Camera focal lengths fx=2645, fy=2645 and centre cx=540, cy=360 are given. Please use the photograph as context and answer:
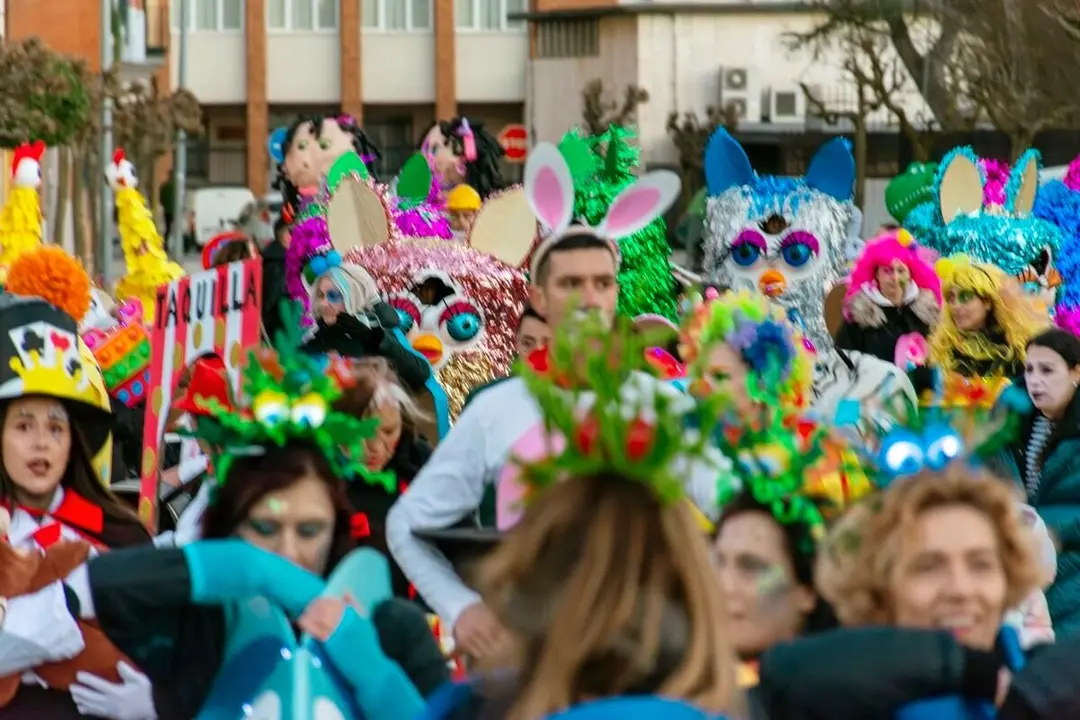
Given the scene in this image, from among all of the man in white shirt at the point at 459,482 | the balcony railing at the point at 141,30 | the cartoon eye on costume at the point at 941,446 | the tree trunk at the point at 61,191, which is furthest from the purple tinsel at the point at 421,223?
the balcony railing at the point at 141,30

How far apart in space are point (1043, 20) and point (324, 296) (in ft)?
69.4

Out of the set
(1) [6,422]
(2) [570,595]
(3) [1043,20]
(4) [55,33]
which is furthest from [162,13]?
(2) [570,595]

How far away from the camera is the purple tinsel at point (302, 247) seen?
1142 cm

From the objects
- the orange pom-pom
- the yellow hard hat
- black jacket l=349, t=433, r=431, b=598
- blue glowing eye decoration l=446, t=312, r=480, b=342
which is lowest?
black jacket l=349, t=433, r=431, b=598

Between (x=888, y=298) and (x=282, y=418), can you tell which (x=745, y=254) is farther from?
(x=282, y=418)

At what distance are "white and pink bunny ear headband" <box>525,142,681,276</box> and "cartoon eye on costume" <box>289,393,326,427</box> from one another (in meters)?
2.74

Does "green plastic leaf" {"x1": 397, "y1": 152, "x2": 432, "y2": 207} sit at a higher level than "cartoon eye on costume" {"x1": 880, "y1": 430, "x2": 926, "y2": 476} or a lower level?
higher

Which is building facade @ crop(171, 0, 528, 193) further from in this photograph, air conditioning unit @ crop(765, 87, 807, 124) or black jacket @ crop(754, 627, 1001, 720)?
black jacket @ crop(754, 627, 1001, 720)

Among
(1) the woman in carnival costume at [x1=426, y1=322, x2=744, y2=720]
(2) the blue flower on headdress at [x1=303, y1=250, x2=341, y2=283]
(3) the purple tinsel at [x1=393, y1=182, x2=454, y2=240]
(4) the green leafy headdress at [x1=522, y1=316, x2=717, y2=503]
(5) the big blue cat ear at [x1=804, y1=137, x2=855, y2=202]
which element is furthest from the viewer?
(3) the purple tinsel at [x1=393, y1=182, x2=454, y2=240]

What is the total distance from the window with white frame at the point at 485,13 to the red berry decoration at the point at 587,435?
56339 mm

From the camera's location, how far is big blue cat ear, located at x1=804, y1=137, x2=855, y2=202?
11.3 meters

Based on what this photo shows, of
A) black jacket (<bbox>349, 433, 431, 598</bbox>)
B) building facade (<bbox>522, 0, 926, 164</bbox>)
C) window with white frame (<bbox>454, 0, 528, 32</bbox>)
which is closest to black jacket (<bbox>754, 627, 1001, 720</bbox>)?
black jacket (<bbox>349, 433, 431, 598</bbox>)

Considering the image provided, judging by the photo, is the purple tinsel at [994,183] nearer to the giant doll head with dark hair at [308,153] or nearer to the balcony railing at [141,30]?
the giant doll head with dark hair at [308,153]

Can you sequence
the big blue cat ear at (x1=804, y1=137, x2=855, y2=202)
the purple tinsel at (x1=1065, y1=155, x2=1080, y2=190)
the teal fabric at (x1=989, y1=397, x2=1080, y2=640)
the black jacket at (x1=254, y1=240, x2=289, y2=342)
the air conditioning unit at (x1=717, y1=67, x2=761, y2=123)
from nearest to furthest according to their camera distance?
the teal fabric at (x1=989, y1=397, x2=1080, y2=640), the big blue cat ear at (x1=804, y1=137, x2=855, y2=202), the black jacket at (x1=254, y1=240, x2=289, y2=342), the purple tinsel at (x1=1065, y1=155, x2=1080, y2=190), the air conditioning unit at (x1=717, y1=67, x2=761, y2=123)
